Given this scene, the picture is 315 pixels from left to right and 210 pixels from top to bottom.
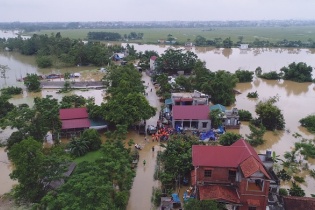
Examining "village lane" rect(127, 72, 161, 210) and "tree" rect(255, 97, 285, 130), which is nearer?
"village lane" rect(127, 72, 161, 210)

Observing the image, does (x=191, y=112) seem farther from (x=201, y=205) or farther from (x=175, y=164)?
(x=201, y=205)

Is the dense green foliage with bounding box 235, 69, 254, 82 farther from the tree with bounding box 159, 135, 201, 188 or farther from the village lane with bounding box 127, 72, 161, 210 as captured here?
the tree with bounding box 159, 135, 201, 188

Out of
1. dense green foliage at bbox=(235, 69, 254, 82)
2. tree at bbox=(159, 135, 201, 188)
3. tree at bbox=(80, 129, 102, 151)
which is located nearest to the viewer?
tree at bbox=(159, 135, 201, 188)

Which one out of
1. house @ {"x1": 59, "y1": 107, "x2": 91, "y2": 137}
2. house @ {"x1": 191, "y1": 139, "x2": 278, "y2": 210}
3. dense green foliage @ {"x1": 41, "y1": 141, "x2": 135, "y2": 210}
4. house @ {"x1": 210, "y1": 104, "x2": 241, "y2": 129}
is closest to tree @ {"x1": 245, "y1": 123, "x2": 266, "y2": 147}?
house @ {"x1": 210, "y1": 104, "x2": 241, "y2": 129}

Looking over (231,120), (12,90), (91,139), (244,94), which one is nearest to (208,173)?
(91,139)

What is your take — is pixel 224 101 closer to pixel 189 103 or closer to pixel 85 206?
pixel 189 103

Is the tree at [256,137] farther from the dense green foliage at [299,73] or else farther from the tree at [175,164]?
the dense green foliage at [299,73]
